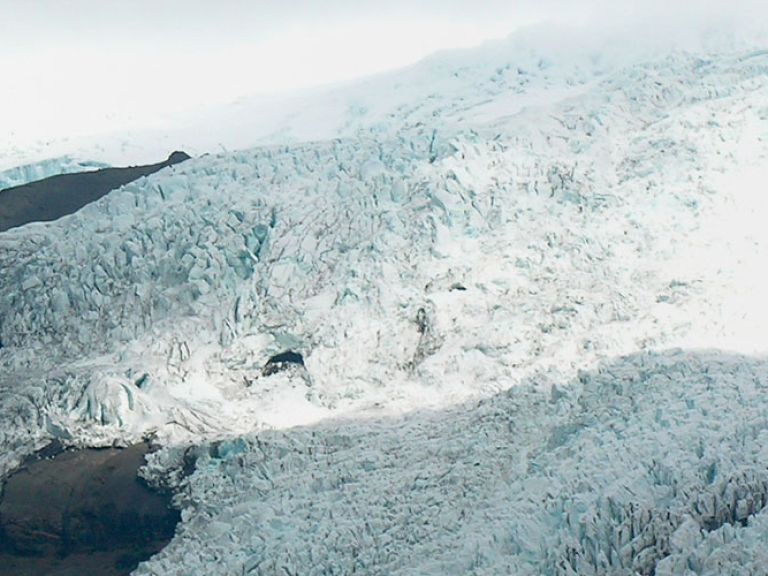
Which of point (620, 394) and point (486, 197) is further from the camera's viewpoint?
point (486, 197)

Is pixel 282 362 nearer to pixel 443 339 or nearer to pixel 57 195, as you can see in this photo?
pixel 443 339

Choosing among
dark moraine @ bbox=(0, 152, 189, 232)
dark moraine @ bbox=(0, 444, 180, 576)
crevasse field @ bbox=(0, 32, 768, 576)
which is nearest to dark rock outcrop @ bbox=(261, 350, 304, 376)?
crevasse field @ bbox=(0, 32, 768, 576)

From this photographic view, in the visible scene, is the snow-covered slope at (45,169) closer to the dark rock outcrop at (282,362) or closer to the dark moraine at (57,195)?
the dark moraine at (57,195)

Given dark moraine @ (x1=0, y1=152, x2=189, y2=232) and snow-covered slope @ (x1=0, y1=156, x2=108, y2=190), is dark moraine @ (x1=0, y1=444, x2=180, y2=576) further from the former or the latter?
snow-covered slope @ (x1=0, y1=156, x2=108, y2=190)

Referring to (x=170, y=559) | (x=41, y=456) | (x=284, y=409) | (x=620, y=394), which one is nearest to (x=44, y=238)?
(x=41, y=456)

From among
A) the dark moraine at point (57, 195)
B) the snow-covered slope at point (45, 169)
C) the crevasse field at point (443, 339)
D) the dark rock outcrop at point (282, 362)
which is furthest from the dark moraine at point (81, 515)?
the snow-covered slope at point (45, 169)

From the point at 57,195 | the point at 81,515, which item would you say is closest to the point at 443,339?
the point at 81,515

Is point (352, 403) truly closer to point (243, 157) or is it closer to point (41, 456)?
point (41, 456)
